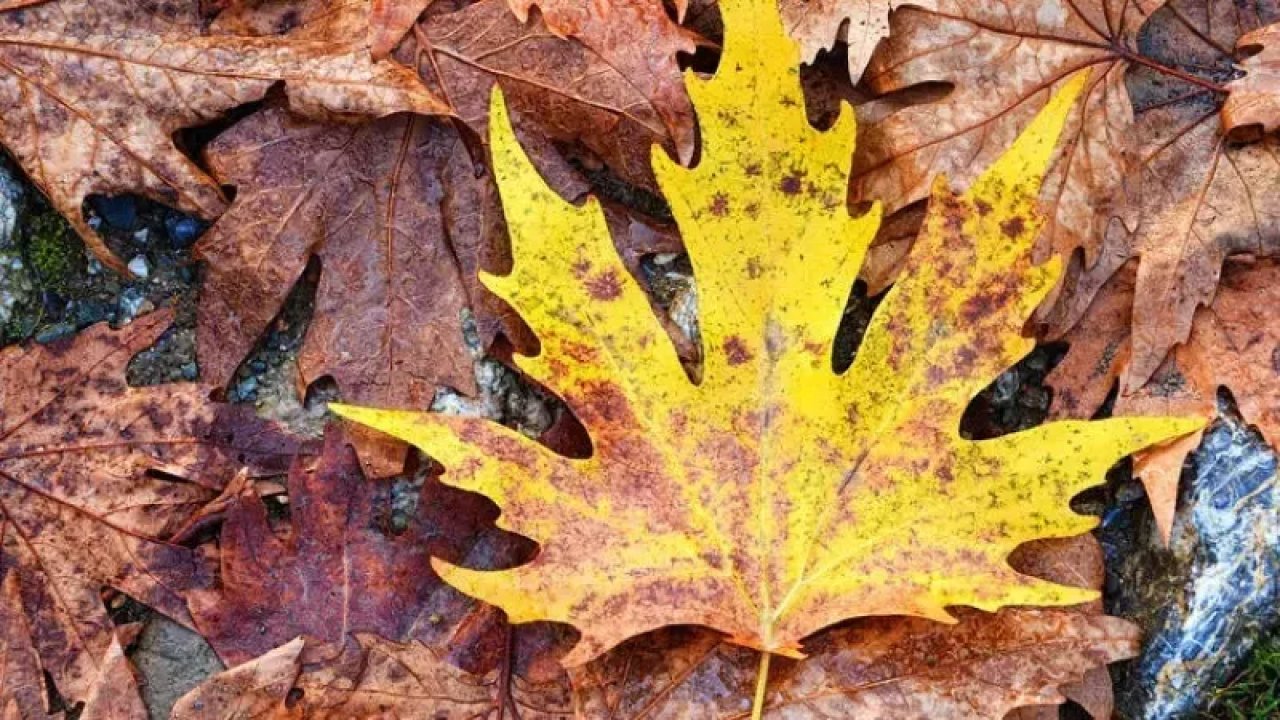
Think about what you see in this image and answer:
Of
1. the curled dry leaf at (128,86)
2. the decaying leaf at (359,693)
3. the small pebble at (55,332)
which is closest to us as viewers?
the decaying leaf at (359,693)

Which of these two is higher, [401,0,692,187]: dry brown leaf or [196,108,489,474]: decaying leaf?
[401,0,692,187]: dry brown leaf

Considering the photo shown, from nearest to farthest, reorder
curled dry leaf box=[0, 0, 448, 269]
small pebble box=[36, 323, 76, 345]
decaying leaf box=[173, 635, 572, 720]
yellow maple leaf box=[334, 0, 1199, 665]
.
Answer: yellow maple leaf box=[334, 0, 1199, 665] < decaying leaf box=[173, 635, 572, 720] < curled dry leaf box=[0, 0, 448, 269] < small pebble box=[36, 323, 76, 345]

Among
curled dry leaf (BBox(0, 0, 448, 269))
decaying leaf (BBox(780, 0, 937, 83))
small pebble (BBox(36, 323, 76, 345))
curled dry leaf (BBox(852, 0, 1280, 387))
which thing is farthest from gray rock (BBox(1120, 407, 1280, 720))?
small pebble (BBox(36, 323, 76, 345))

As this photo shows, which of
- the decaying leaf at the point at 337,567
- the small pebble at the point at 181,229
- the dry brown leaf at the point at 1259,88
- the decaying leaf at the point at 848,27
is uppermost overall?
the dry brown leaf at the point at 1259,88

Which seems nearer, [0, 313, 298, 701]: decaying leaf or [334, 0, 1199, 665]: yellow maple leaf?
[334, 0, 1199, 665]: yellow maple leaf

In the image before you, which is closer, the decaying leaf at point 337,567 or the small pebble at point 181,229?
the decaying leaf at point 337,567

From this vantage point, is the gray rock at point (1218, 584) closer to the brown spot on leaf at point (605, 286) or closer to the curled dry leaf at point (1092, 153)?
the curled dry leaf at point (1092, 153)

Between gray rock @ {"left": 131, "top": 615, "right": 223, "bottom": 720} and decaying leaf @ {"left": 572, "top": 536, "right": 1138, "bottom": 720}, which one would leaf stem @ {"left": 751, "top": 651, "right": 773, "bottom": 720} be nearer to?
decaying leaf @ {"left": 572, "top": 536, "right": 1138, "bottom": 720}

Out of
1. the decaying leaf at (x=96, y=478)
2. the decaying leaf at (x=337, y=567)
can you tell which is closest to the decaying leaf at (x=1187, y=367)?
the decaying leaf at (x=337, y=567)
